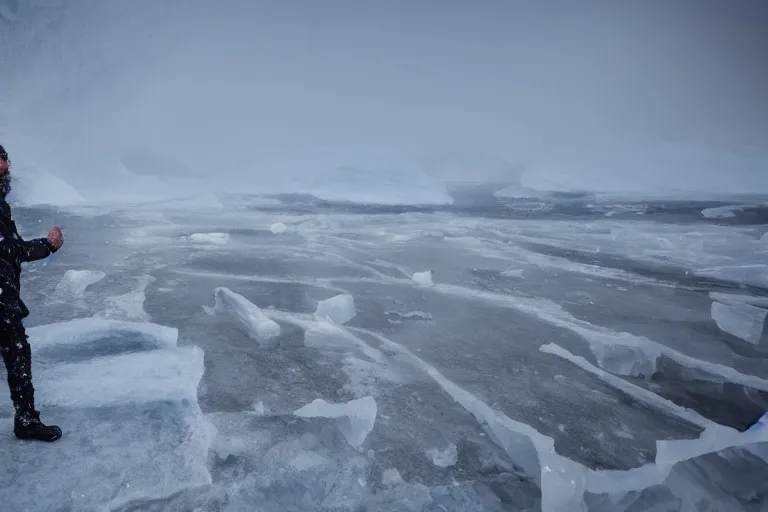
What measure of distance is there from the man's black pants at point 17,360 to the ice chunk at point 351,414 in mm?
1166

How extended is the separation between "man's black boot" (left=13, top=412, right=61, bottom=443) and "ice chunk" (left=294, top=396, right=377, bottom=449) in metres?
1.07

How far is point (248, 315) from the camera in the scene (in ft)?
11.6

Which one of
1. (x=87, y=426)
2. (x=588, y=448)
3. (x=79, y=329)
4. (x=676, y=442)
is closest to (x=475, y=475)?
(x=588, y=448)

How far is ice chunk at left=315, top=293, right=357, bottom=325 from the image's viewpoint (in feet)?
12.2

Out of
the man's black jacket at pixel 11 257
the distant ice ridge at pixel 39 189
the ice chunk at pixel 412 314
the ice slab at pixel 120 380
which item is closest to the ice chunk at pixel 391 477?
the ice slab at pixel 120 380

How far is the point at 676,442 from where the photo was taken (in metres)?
2.17

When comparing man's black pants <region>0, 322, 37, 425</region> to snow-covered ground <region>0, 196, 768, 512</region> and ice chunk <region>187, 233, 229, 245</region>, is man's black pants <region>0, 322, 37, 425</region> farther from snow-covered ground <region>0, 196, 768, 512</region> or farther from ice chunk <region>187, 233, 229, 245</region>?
ice chunk <region>187, 233, 229, 245</region>

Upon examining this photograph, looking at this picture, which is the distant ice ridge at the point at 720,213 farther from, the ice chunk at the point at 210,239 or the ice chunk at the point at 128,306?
the ice chunk at the point at 128,306

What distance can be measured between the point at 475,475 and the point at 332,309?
2070 mm

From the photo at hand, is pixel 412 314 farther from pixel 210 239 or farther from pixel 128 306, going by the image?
pixel 210 239

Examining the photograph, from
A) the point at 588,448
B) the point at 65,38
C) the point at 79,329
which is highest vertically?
the point at 65,38

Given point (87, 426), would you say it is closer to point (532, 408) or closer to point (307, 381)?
point (307, 381)

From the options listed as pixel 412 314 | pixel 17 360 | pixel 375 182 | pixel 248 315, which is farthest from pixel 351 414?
pixel 375 182

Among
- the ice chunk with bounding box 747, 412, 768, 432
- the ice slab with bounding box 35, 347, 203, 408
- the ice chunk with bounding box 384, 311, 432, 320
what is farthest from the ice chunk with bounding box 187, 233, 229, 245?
the ice chunk with bounding box 747, 412, 768, 432
